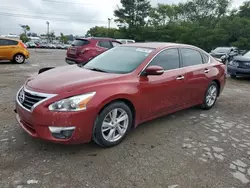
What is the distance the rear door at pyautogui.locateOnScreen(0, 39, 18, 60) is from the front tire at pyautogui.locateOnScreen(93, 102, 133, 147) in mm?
10970

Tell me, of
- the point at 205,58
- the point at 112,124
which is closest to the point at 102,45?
the point at 205,58

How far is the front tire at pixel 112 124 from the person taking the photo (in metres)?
3.19

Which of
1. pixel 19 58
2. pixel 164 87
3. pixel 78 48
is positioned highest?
pixel 78 48

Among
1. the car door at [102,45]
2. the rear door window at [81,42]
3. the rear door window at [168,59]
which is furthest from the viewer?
the car door at [102,45]

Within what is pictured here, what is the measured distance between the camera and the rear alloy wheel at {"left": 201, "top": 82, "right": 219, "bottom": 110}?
524cm

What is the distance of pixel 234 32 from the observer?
87.7ft

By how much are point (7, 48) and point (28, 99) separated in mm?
10683

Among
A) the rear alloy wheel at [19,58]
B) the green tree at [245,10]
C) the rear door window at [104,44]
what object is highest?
the green tree at [245,10]

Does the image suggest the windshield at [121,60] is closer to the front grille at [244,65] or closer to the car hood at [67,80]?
the car hood at [67,80]

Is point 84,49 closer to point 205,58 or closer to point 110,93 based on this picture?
point 205,58

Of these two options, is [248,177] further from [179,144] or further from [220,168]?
[179,144]

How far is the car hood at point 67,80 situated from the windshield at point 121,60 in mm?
281

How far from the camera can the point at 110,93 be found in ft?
10.5

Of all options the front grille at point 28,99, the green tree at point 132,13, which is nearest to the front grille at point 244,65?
the front grille at point 28,99
